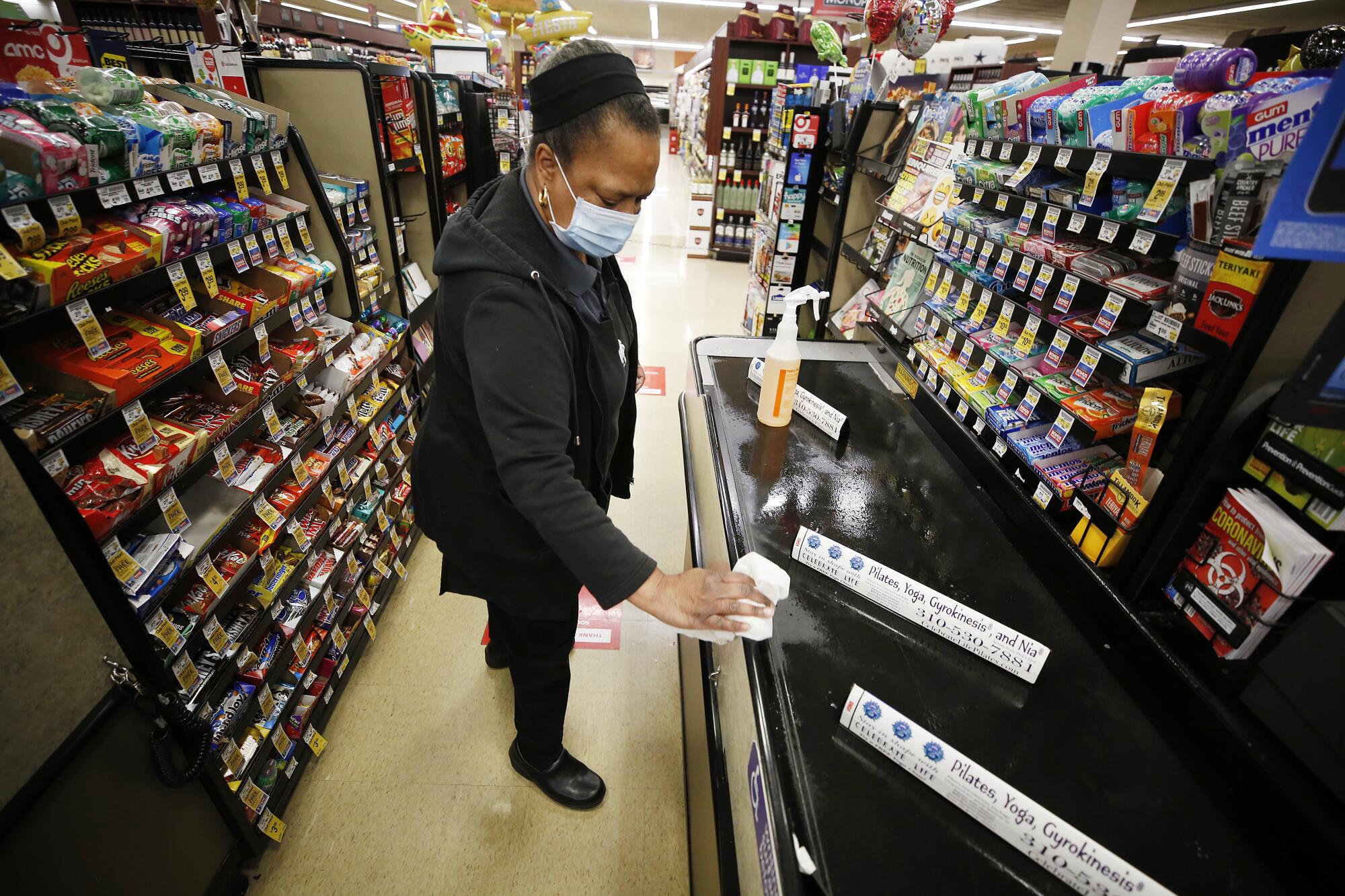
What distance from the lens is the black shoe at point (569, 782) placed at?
6.46 feet

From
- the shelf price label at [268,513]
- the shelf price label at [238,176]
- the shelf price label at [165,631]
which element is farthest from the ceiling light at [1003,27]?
the shelf price label at [165,631]

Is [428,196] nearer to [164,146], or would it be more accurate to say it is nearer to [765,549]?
[164,146]

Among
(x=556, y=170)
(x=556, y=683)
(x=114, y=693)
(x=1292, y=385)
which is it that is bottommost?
(x=556, y=683)

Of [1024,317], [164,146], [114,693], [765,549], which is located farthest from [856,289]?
[114,693]

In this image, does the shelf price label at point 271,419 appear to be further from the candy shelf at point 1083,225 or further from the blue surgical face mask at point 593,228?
the candy shelf at point 1083,225

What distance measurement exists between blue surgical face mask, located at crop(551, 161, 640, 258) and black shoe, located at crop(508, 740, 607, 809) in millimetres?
1647

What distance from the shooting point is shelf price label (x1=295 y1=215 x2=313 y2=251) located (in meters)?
2.05

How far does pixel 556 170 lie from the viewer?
3.79 ft

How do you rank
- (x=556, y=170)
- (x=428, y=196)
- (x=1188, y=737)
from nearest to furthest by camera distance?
(x=1188, y=737) < (x=556, y=170) < (x=428, y=196)

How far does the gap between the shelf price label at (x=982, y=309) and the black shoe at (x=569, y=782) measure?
74.5 inches

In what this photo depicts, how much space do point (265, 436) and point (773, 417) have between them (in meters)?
1.65

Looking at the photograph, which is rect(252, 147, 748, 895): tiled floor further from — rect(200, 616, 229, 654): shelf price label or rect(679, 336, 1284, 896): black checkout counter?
rect(200, 616, 229, 654): shelf price label

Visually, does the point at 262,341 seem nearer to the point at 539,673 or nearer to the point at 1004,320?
the point at 539,673

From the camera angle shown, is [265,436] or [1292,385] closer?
[1292,385]
